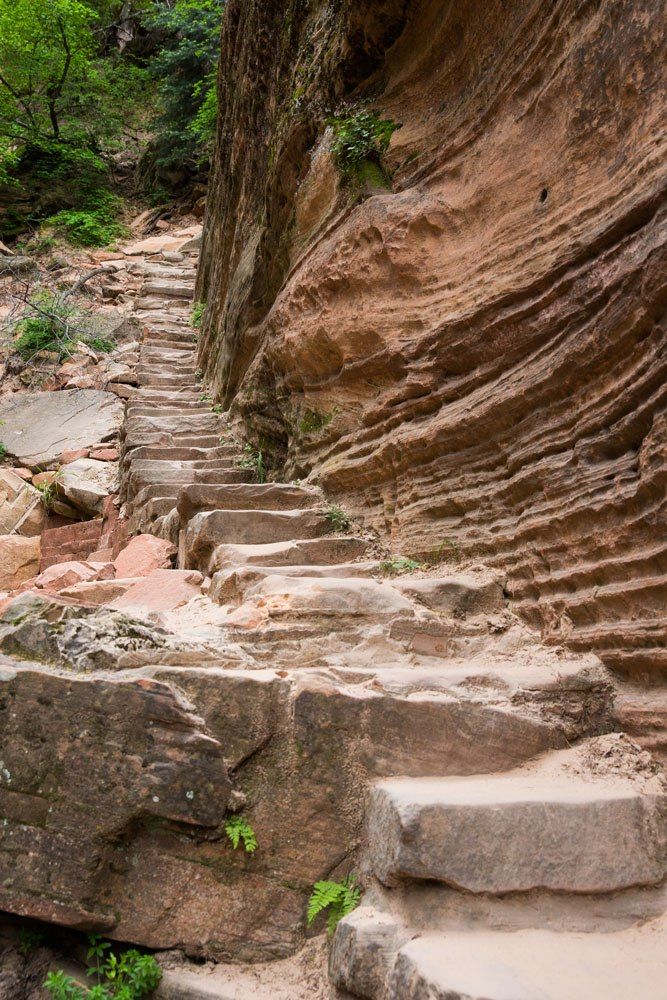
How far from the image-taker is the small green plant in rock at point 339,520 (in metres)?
4.83

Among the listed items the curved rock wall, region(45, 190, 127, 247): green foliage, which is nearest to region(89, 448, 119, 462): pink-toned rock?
the curved rock wall

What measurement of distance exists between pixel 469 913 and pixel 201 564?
2.92 meters

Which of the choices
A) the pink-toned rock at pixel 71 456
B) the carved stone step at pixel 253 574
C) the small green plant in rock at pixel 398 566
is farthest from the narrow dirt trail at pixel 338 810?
the pink-toned rock at pixel 71 456

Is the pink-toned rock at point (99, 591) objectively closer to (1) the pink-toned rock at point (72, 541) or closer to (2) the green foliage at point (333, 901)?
(2) the green foliage at point (333, 901)

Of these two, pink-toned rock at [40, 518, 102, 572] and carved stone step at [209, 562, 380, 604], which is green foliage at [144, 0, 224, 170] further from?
carved stone step at [209, 562, 380, 604]

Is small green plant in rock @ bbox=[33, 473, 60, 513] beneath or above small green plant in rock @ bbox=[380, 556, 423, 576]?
above

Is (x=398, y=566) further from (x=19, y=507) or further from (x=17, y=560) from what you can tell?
(x=19, y=507)

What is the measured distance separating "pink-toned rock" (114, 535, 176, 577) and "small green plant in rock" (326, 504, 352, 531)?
1250 millimetres

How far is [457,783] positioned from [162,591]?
215 cm

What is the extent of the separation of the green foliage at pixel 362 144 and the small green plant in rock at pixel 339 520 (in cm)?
237

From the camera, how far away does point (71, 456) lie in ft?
30.8

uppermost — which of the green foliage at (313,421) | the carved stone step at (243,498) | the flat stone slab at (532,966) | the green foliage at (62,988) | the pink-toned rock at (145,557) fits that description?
the green foliage at (313,421)

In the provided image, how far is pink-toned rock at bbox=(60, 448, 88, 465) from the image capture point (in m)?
9.36

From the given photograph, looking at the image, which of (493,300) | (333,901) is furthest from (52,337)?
(333,901)
